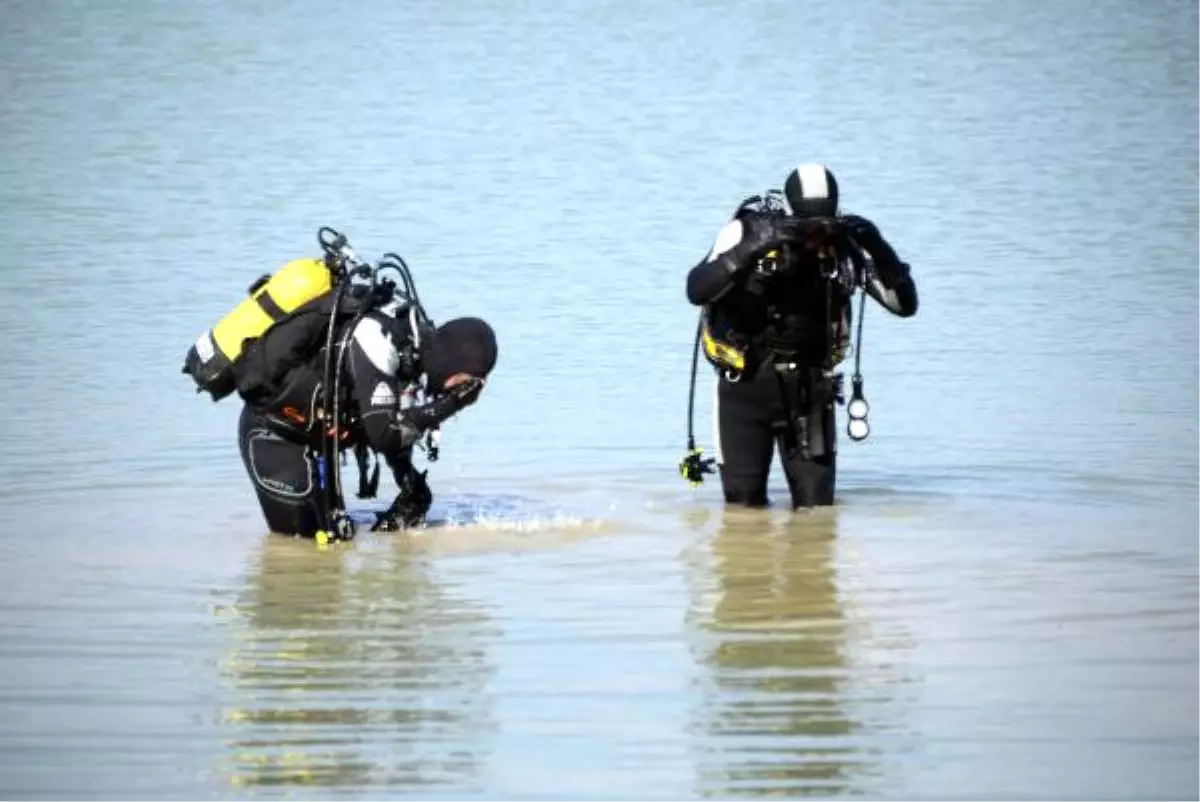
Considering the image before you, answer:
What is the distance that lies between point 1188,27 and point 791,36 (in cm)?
452

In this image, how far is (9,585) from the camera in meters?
9.52

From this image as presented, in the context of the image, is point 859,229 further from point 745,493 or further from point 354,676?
point 354,676

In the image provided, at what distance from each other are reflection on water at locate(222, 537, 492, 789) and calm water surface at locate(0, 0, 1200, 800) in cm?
2

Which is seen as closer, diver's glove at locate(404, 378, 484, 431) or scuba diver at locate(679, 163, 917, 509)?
diver's glove at locate(404, 378, 484, 431)

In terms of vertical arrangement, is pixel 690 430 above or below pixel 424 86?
below

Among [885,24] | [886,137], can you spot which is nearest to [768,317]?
[886,137]

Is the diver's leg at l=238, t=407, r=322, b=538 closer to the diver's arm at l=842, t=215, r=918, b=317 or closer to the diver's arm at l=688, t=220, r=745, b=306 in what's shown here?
the diver's arm at l=688, t=220, r=745, b=306

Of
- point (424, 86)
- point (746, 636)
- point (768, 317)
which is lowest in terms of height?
point (746, 636)

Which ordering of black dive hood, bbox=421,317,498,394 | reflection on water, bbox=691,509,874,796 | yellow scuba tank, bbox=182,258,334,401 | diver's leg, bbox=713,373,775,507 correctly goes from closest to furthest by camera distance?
reflection on water, bbox=691,509,874,796 < black dive hood, bbox=421,317,498,394 < yellow scuba tank, bbox=182,258,334,401 < diver's leg, bbox=713,373,775,507

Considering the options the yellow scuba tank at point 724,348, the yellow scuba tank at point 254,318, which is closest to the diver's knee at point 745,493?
the yellow scuba tank at point 724,348

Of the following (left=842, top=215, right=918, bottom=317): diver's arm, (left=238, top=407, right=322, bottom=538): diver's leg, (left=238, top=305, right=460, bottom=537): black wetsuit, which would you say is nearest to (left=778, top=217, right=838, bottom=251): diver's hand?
(left=842, top=215, right=918, bottom=317): diver's arm

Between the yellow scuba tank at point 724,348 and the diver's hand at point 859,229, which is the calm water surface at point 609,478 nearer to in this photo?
the yellow scuba tank at point 724,348

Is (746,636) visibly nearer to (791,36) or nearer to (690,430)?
(690,430)

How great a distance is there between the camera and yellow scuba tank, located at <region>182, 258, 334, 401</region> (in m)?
9.94
